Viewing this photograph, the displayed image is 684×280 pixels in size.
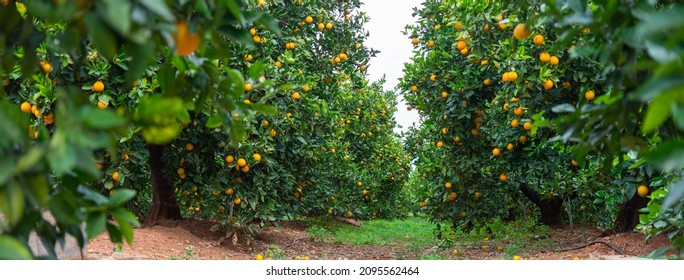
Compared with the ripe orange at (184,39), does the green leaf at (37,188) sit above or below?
below

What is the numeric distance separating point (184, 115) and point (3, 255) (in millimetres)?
576

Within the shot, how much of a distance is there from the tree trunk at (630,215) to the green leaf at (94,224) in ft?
18.4

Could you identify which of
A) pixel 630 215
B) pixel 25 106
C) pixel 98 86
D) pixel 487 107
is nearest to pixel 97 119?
pixel 98 86

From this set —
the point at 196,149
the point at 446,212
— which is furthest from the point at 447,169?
the point at 196,149

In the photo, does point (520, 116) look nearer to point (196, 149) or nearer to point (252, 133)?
point (252, 133)

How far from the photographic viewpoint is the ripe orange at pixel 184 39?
110cm

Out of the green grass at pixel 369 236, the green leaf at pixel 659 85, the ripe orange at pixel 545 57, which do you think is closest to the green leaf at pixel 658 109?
the green leaf at pixel 659 85

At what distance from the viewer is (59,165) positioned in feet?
2.65

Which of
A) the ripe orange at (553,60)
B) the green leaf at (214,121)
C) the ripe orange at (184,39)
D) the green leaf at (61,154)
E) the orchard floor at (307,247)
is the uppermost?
the ripe orange at (553,60)

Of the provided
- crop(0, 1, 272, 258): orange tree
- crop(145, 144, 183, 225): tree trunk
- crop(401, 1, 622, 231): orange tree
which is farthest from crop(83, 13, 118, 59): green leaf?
crop(145, 144, 183, 225): tree trunk

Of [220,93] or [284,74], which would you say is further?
[284,74]

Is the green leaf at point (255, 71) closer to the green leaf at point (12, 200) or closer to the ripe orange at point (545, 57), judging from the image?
the green leaf at point (12, 200)

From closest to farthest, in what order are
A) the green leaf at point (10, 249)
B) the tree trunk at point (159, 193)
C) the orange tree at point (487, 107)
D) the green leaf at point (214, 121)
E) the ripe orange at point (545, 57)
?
the green leaf at point (10, 249) → the green leaf at point (214, 121) → the ripe orange at point (545, 57) → the orange tree at point (487, 107) → the tree trunk at point (159, 193)

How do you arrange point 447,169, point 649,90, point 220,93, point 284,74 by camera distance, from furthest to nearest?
point 447,169
point 284,74
point 220,93
point 649,90
